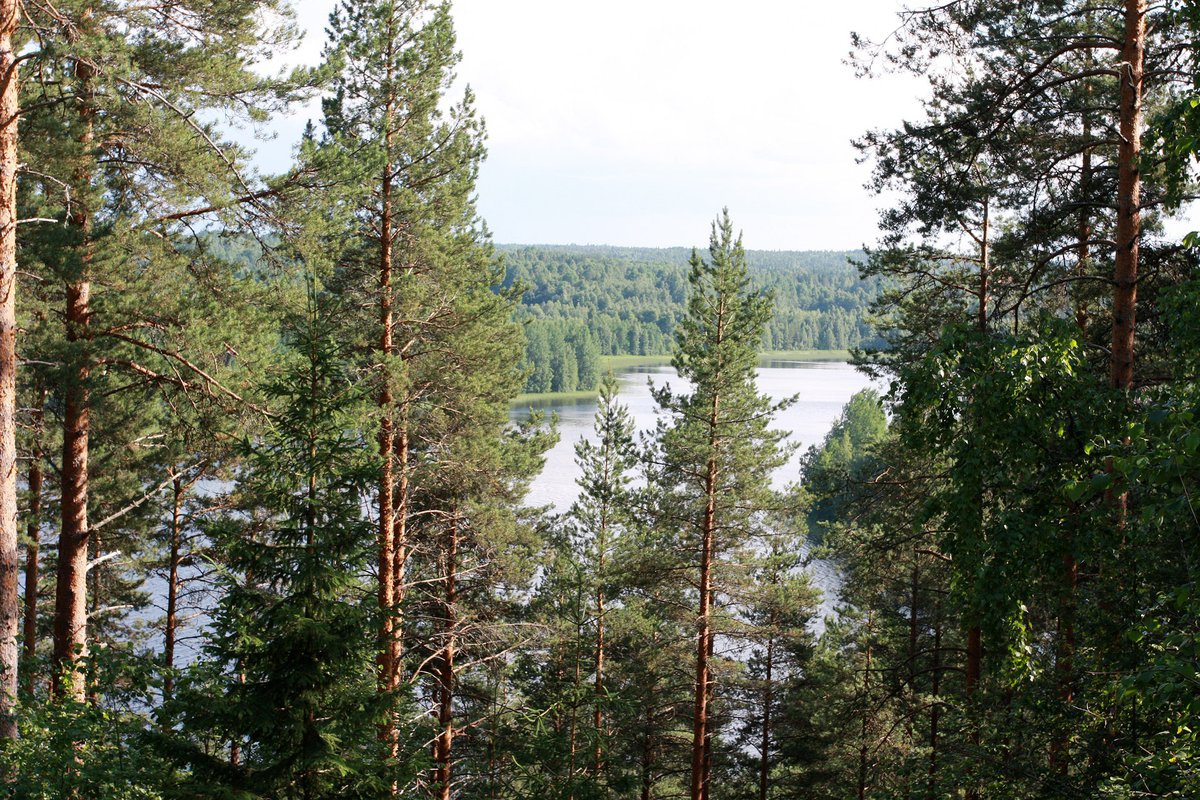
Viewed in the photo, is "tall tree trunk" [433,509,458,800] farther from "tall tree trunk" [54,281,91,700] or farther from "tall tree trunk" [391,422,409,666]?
"tall tree trunk" [54,281,91,700]

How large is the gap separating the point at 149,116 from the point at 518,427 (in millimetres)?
10352

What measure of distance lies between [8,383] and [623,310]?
470 ft

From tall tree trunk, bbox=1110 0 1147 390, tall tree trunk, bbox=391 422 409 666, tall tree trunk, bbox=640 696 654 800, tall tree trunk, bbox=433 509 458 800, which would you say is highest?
tall tree trunk, bbox=1110 0 1147 390

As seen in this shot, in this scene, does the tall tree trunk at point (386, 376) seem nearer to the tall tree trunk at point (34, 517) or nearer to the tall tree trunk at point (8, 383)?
the tall tree trunk at point (8, 383)

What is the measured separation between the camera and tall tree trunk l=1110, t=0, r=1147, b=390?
6.30m

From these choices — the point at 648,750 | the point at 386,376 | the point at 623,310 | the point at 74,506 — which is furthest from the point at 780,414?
the point at 623,310

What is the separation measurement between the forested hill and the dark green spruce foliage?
78.6 m

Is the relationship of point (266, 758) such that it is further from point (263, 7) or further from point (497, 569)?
point (497, 569)

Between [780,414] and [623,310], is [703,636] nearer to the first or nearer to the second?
[780,414]

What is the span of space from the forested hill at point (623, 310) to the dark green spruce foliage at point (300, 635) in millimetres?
78607

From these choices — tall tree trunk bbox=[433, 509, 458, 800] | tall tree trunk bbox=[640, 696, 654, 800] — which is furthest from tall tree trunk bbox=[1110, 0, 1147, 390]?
tall tree trunk bbox=[640, 696, 654, 800]

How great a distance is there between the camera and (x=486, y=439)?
1315cm

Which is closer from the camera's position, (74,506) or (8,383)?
(8,383)

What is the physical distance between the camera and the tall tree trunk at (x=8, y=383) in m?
5.95
